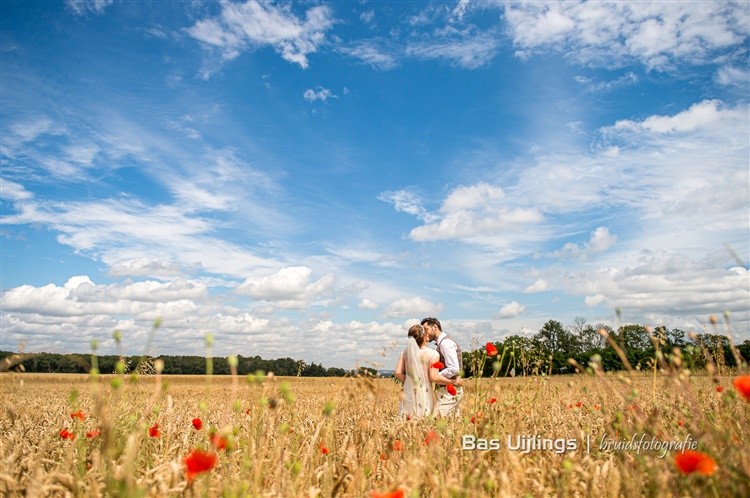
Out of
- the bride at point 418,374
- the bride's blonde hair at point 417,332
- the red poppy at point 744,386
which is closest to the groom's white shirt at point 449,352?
the bride at point 418,374

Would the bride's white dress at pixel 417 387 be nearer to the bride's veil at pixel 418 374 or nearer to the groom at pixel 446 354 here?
the bride's veil at pixel 418 374

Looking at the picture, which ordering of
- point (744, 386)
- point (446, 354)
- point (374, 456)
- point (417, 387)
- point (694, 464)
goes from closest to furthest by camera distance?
point (694, 464) < point (744, 386) < point (374, 456) < point (417, 387) < point (446, 354)

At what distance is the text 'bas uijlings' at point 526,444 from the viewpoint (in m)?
3.44

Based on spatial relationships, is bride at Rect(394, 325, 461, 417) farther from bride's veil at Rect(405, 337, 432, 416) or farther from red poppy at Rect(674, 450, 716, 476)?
red poppy at Rect(674, 450, 716, 476)

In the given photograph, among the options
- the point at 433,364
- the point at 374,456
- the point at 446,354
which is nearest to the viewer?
the point at 374,456

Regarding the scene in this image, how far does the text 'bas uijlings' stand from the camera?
344 cm

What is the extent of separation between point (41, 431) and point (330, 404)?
3.44 m

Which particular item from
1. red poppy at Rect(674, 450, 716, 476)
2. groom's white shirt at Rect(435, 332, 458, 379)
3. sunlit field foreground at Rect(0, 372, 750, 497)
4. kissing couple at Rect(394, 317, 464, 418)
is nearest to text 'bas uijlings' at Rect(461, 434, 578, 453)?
sunlit field foreground at Rect(0, 372, 750, 497)

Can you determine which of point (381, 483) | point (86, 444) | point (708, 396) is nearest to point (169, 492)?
point (381, 483)

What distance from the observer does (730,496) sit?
2.29 meters

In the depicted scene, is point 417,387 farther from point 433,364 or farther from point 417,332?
point 417,332

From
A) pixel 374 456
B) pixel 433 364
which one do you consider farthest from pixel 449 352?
pixel 374 456

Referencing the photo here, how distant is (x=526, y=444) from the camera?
3736mm

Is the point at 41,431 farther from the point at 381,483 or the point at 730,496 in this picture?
the point at 730,496
